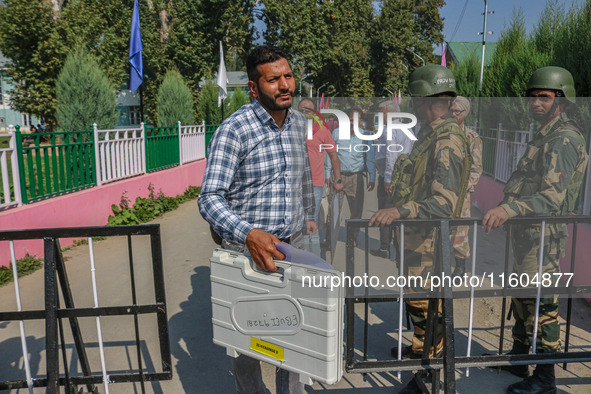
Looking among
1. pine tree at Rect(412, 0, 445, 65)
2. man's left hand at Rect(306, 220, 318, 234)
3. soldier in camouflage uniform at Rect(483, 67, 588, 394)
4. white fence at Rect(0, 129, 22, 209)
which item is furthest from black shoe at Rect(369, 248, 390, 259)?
pine tree at Rect(412, 0, 445, 65)

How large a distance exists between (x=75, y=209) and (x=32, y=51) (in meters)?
8.93

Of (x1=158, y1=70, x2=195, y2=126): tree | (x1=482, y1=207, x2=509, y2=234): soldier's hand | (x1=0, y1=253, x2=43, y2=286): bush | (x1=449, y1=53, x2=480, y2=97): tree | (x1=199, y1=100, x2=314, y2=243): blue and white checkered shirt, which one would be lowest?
(x1=0, y1=253, x2=43, y2=286): bush

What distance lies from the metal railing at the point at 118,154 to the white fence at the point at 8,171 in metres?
1.84

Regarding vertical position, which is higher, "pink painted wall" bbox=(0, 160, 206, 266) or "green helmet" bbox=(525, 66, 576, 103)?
"green helmet" bbox=(525, 66, 576, 103)

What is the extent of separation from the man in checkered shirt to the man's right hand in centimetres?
25

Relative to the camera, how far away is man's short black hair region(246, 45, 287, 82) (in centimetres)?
212

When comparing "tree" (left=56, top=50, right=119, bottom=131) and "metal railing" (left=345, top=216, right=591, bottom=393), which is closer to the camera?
"metal railing" (left=345, top=216, right=591, bottom=393)

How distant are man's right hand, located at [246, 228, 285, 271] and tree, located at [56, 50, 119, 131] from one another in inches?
304

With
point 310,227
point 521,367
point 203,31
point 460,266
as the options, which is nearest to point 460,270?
point 460,266

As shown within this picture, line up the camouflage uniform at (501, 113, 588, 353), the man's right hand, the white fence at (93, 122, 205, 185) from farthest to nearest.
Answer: the white fence at (93, 122, 205, 185)
the camouflage uniform at (501, 113, 588, 353)
the man's right hand

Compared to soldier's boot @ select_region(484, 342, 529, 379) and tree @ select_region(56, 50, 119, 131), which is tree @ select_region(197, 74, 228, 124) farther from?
soldier's boot @ select_region(484, 342, 529, 379)

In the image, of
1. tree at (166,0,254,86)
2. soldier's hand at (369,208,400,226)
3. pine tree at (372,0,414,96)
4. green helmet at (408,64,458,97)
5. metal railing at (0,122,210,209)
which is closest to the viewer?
soldier's hand at (369,208,400,226)

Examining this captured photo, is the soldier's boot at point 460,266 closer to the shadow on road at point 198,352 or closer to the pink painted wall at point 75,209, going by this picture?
the shadow on road at point 198,352

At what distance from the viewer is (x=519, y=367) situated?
3.23 m
